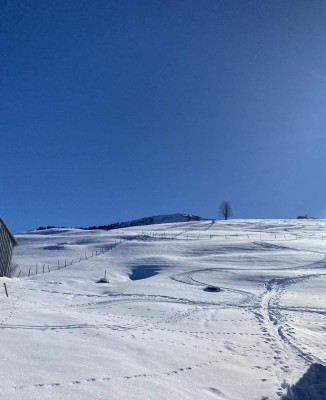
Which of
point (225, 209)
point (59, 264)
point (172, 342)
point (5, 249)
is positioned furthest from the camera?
point (225, 209)

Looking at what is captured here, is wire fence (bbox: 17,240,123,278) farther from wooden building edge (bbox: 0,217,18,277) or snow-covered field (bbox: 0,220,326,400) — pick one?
snow-covered field (bbox: 0,220,326,400)

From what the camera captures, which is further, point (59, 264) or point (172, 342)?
point (59, 264)

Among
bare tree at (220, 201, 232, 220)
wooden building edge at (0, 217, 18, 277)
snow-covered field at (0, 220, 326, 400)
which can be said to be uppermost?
bare tree at (220, 201, 232, 220)

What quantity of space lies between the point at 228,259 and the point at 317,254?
37.3 ft

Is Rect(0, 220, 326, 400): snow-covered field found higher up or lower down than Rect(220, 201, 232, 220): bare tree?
lower down

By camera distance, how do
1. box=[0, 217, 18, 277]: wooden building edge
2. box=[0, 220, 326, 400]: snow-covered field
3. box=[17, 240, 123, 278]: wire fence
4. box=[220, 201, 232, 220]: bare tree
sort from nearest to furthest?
box=[0, 220, 326, 400]: snow-covered field, box=[0, 217, 18, 277]: wooden building edge, box=[17, 240, 123, 278]: wire fence, box=[220, 201, 232, 220]: bare tree

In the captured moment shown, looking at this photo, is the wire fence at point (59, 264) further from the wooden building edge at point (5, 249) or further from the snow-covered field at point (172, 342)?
the snow-covered field at point (172, 342)

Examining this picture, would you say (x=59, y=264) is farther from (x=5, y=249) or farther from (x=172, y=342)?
(x=172, y=342)

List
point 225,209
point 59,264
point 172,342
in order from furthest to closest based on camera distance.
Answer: point 225,209 → point 59,264 → point 172,342

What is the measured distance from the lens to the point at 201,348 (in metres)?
10.3

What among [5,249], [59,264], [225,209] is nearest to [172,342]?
[5,249]

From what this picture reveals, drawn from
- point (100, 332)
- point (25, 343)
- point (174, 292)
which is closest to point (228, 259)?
point (174, 292)

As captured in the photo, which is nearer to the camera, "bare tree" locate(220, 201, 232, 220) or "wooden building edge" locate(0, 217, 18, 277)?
"wooden building edge" locate(0, 217, 18, 277)

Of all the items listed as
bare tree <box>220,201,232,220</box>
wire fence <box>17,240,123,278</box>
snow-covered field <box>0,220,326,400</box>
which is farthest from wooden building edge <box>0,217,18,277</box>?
bare tree <box>220,201,232,220</box>
